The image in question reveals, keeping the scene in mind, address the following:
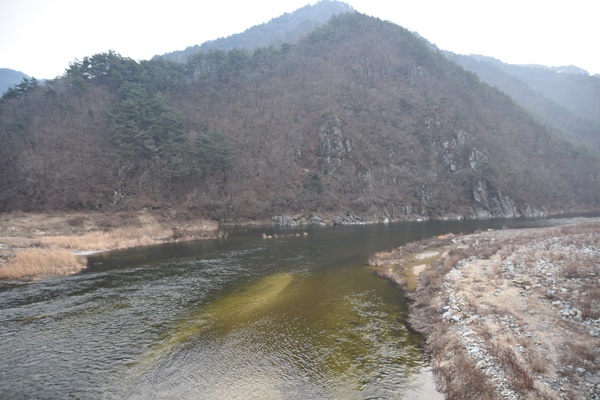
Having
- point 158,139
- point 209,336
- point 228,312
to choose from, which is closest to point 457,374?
point 209,336

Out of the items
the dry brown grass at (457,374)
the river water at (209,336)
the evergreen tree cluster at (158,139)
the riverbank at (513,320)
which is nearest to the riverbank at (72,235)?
the river water at (209,336)

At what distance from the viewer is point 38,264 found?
97.0 ft

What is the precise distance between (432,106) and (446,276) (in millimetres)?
97422

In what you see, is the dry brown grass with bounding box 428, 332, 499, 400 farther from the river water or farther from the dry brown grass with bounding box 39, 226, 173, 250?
the dry brown grass with bounding box 39, 226, 173, 250

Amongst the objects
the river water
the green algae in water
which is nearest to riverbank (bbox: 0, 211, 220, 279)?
the river water

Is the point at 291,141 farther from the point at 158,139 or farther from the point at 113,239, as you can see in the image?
the point at 113,239

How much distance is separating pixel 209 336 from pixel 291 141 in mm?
78432

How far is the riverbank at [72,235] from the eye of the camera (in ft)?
98.2

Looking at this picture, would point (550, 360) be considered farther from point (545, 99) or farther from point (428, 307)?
point (545, 99)

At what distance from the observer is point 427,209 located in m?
82.7

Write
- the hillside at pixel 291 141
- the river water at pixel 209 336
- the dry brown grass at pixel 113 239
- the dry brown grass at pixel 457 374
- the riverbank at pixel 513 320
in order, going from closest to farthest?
the dry brown grass at pixel 457 374 < the riverbank at pixel 513 320 < the river water at pixel 209 336 < the dry brown grass at pixel 113 239 < the hillside at pixel 291 141

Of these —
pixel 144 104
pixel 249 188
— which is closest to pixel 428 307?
pixel 249 188

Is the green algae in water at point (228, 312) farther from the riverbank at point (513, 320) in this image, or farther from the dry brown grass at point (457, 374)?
the dry brown grass at point (457, 374)

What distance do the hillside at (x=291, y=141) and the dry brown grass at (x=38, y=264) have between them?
33030 mm
